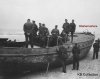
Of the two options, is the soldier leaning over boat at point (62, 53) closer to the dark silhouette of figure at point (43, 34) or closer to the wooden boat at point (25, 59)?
the wooden boat at point (25, 59)

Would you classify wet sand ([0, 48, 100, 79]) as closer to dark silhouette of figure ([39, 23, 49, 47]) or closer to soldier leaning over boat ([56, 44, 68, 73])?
soldier leaning over boat ([56, 44, 68, 73])

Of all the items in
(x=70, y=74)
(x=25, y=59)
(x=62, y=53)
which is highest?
(x=62, y=53)

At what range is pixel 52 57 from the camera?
41.8ft

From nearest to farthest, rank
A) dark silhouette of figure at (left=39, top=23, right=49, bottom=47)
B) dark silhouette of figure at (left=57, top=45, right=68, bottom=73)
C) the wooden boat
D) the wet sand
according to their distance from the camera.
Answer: the wooden boat → the wet sand → dark silhouette of figure at (left=57, top=45, right=68, bottom=73) → dark silhouette of figure at (left=39, top=23, right=49, bottom=47)

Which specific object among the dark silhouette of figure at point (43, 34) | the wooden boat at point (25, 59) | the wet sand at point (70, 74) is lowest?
the wet sand at point (70, 74)

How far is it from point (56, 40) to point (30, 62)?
3.34 m

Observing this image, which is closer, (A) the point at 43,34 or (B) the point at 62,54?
(B) the point at 62,54

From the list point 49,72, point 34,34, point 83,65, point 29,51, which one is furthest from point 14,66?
point 83,65

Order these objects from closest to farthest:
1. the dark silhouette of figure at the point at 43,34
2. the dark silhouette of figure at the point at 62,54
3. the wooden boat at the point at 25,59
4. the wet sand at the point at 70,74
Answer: the wooden boat at the point at 25,59 < the wet sand at the point at 70,74 < the dark silhouette of figure at the point at 62,54 < the dark silhouette of figure at the point at 43,34

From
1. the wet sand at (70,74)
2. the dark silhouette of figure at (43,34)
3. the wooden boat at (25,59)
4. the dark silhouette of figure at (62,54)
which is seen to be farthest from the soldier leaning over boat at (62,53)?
the dark silhouette of figure at (43,34)

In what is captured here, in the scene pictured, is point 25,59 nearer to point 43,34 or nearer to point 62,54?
point 62,54

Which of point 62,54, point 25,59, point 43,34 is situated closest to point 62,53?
point 62,54

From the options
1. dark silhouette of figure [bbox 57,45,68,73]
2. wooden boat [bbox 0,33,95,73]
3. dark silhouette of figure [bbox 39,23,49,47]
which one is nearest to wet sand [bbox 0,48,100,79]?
wooden boat [bbox 0,33,95,73]

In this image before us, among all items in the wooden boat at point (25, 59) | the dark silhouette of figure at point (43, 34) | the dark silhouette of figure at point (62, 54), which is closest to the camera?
the wooden boat at point (25, 59)
